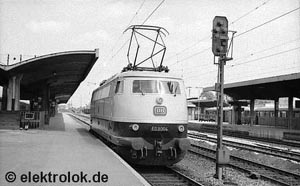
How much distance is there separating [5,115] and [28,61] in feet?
14.4

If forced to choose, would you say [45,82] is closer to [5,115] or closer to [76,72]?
[76,72]

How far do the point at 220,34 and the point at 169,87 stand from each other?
252cm

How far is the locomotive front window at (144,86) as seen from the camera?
432 inches

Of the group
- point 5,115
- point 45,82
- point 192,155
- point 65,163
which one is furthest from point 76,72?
point 65,163

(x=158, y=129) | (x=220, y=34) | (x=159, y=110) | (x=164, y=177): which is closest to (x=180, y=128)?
(x=158, y=129)

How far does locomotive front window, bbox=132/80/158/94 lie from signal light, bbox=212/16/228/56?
7.91ft

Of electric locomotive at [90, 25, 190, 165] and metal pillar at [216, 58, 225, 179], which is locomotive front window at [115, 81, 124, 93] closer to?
electric locomotive at [90, 25, 190, 165]

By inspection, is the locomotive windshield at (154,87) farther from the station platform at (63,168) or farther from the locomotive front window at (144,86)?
the station platform at (63,168)

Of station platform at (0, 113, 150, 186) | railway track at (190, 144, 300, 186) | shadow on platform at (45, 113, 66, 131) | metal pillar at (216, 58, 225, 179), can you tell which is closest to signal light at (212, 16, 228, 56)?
metal pillar at (216, 58, 225, 179)

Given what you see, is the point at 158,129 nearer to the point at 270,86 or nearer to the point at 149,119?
the point at 149,119

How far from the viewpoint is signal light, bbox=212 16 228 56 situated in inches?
379

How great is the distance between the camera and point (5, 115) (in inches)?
907

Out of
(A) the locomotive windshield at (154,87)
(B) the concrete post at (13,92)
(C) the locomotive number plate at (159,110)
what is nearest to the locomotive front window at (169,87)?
(A) the locomotive windshield at (154,87)

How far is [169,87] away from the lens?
11195 millimetres
